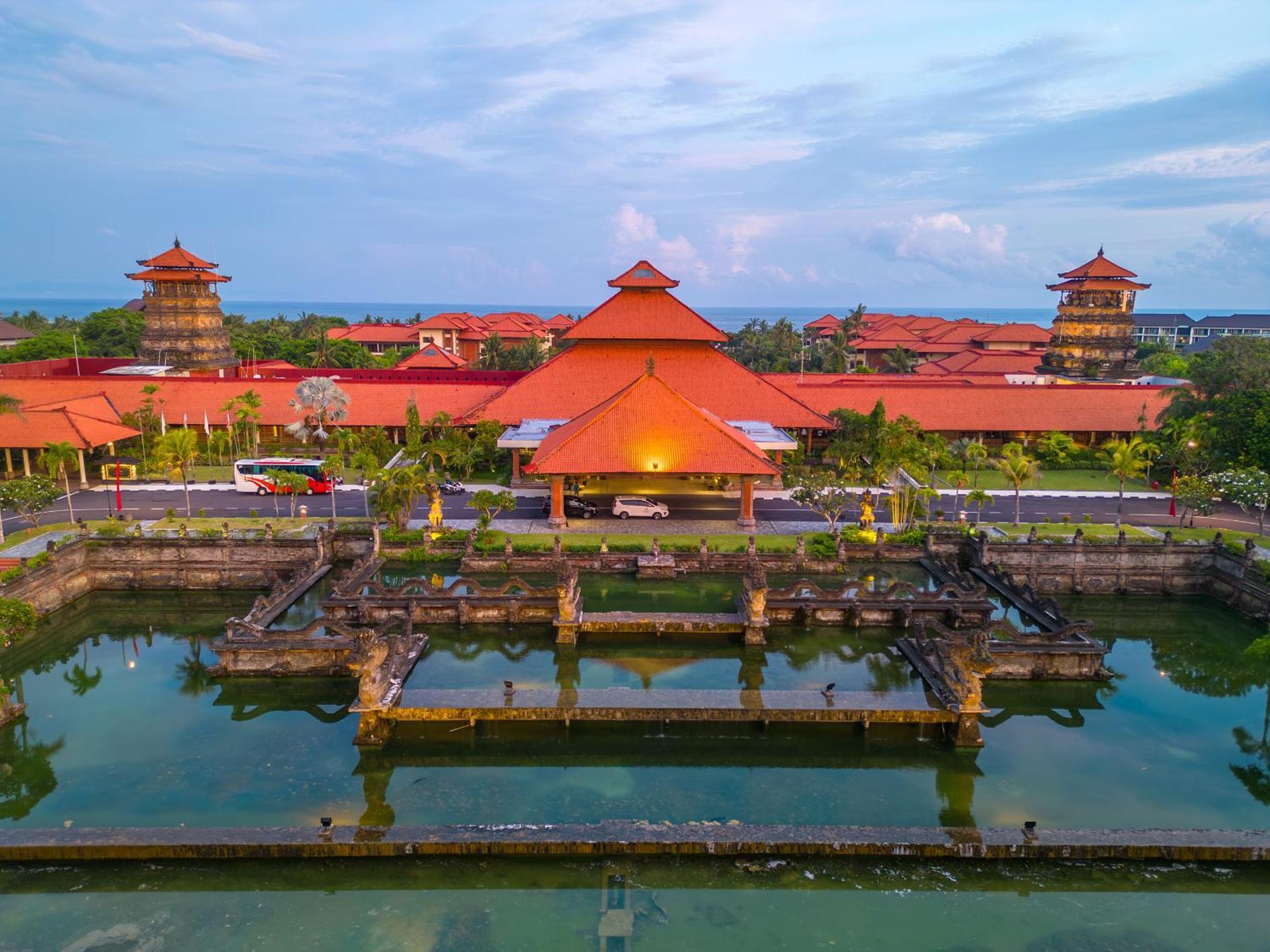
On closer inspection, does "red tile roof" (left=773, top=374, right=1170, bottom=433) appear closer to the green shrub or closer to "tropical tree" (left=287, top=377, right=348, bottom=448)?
"tropical tree" (left=287, top=377, right=348, bottom=448)

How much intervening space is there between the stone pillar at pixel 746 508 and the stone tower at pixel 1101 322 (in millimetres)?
51574

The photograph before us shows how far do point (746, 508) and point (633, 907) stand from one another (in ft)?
76.4

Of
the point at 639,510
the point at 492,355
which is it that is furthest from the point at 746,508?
the point at 492,355

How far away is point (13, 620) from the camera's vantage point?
878 inches

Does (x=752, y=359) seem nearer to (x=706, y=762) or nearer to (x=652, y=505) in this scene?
(x=652, y=505)

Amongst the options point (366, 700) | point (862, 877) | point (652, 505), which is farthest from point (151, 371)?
point (862, 877)

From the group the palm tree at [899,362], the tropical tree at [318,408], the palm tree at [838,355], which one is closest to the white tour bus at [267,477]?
the tropical tree at [318,408]

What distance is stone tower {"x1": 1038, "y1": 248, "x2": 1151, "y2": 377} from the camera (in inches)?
2906

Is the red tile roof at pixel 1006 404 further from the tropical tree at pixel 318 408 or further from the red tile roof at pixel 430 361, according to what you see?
the red tile roof at pixel 430 361

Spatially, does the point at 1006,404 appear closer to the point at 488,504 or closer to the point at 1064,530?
the point at 1064,530

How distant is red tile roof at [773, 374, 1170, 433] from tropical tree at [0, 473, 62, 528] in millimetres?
38398

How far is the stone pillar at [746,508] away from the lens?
3634 centimetres

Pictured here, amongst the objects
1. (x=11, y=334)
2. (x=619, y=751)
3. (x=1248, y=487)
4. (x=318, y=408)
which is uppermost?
(x=11, y=334)

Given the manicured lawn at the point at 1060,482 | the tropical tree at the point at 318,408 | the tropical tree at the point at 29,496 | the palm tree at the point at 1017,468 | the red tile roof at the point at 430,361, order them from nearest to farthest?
the tropical tree at the point at 29,496, the palm tree at the point at 1017,468, the manicured lawn at the point at 1060,482, the tropical tree at the point at 318,408, the red tile roof at the point at 430,361
